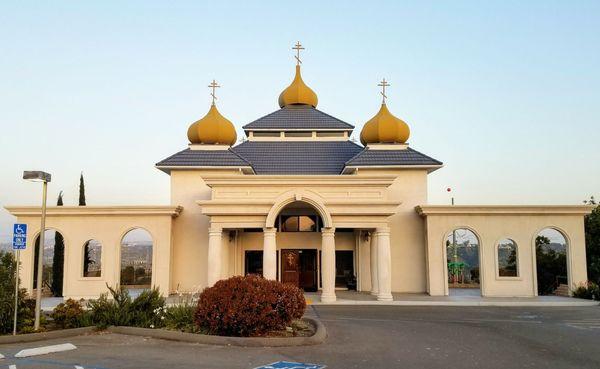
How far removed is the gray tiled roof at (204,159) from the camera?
24.4 meters

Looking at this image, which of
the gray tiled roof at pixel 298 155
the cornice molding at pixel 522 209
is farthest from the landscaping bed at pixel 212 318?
the gray tiled roof at pixel 298 155

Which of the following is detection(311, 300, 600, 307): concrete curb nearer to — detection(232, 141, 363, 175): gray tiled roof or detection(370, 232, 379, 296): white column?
detection(370, 232, 379, 296): white column

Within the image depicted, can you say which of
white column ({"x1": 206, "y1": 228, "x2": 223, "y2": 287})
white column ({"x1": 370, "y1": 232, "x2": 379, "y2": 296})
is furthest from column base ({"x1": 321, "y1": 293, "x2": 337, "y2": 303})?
white column ({"x1": 206, "y1": 228, "x2": 223, "y2": 287})

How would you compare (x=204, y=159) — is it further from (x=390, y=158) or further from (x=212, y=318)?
(x=212, y=318)

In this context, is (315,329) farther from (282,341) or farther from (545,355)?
(545,355)

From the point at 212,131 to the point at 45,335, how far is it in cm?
1489

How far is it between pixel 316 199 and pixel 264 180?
236cm

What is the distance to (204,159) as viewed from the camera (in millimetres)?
24797

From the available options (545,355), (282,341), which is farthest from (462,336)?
(282,341)

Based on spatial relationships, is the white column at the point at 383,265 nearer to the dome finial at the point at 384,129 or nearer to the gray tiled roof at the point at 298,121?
the dome finial at the point at 384,129

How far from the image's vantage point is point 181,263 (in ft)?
78.2

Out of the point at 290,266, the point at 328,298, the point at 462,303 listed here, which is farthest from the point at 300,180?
the point at 462,303

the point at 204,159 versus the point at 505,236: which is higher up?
the point at 204,159

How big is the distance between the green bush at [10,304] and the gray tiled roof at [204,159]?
37.5ft
